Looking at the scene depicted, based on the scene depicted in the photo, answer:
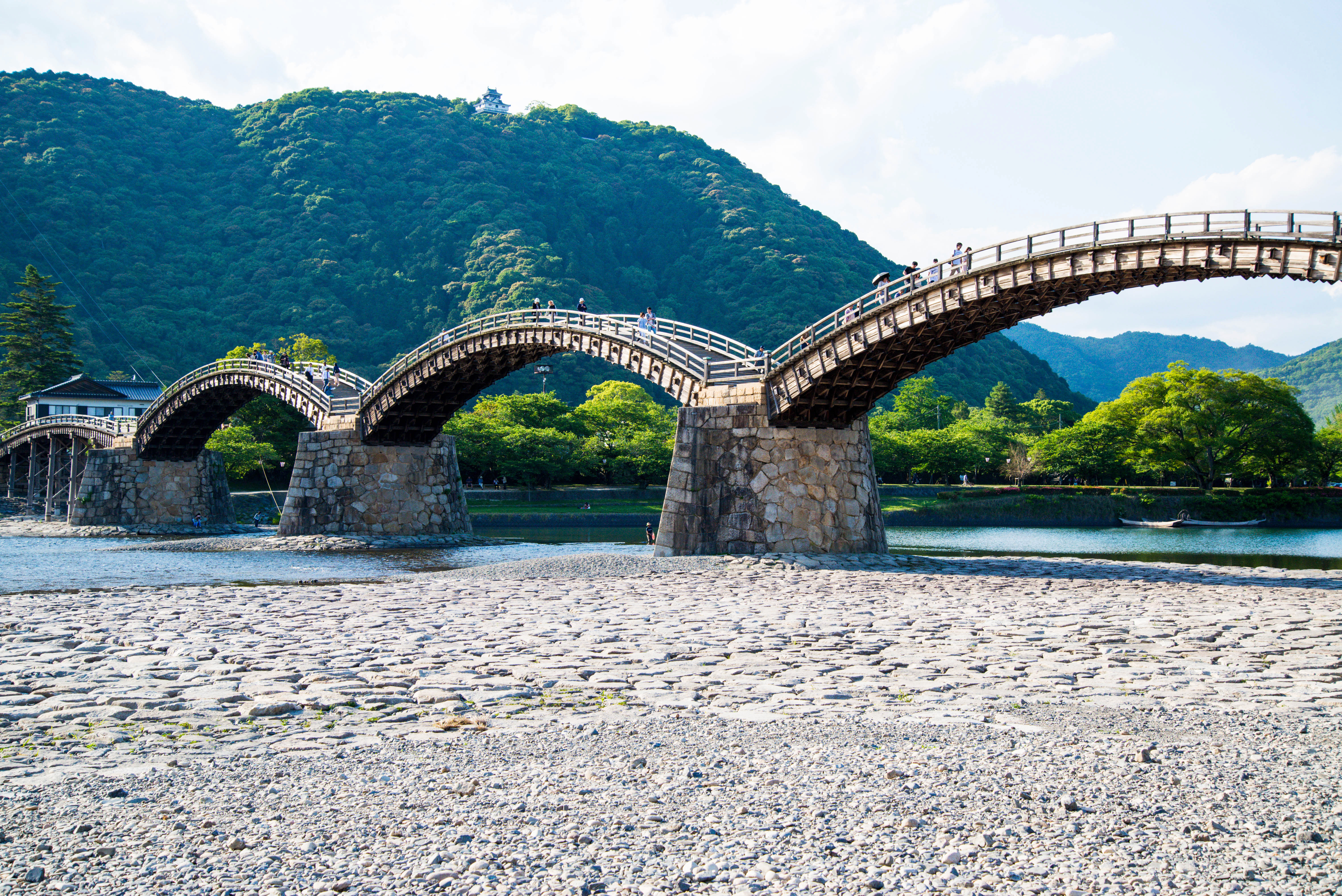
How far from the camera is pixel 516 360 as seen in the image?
3738 cm

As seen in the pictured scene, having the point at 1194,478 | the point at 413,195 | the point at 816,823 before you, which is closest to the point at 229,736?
the point at 816,823

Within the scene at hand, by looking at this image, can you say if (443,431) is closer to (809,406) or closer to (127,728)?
(809,406)

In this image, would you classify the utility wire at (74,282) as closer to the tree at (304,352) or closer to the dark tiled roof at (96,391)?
the dark tiled roof at (96,391)

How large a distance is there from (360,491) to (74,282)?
95680 mm

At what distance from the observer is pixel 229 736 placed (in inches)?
300

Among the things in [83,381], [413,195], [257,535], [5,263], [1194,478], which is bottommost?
[257,535]

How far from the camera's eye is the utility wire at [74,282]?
101663mm

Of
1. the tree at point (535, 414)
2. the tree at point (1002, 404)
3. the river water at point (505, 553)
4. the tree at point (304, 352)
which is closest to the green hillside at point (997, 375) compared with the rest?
the tree at point (1002, 404)

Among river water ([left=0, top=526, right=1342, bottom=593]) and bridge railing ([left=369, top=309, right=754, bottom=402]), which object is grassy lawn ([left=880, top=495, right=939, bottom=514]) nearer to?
river water ([left=0, top=526, right=1342, bottom=593])

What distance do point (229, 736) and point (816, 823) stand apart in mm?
5078

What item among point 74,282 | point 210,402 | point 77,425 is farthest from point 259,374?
point 74,282

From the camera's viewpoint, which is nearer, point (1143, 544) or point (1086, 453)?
point (1143, 544)

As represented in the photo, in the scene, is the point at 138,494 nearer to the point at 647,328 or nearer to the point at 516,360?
the point at 516,360

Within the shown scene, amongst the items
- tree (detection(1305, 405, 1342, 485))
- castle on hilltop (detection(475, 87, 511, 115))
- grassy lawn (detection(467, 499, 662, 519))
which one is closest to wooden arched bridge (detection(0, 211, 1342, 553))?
grassy lawn (detection(467, 499, 662, 519))
